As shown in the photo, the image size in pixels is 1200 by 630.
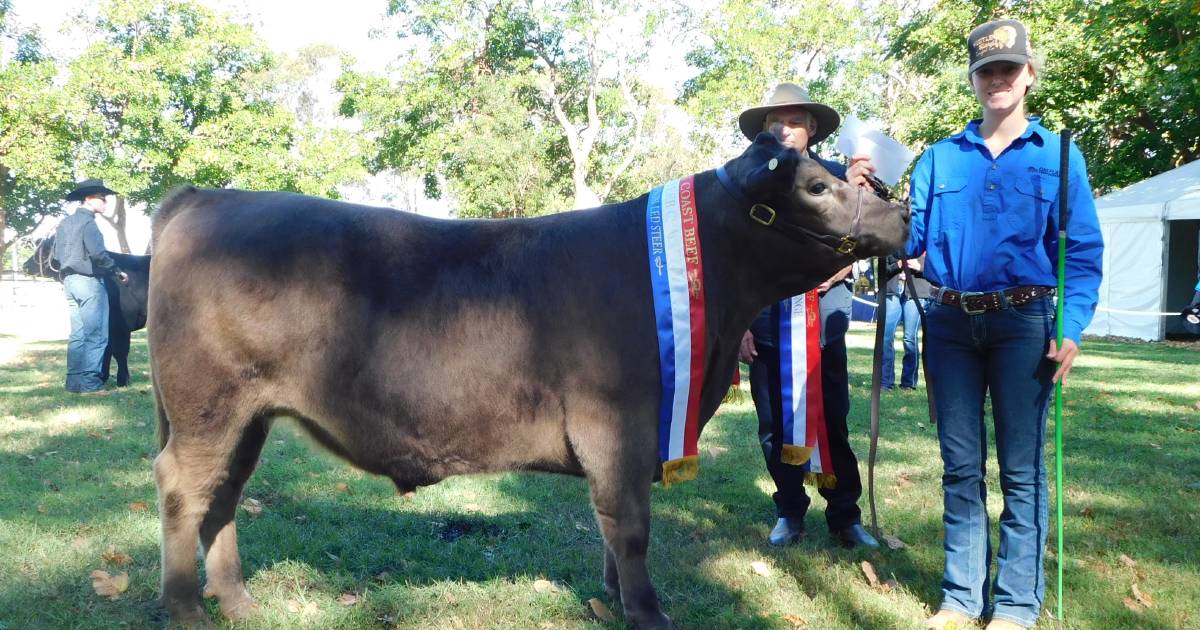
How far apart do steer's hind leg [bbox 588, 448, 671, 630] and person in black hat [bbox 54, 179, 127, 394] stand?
27.1 feet

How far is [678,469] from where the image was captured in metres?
3.62

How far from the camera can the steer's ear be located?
3.41 metres

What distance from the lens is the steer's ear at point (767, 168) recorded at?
3406mm

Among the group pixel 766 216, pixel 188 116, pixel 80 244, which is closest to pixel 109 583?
pixel 766 216

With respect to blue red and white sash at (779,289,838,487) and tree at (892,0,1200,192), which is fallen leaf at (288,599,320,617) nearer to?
blue red and white sash at (779,289,838,487)

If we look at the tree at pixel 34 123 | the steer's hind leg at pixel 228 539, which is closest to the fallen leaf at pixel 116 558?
the steer's hind leg at pixel 228 539

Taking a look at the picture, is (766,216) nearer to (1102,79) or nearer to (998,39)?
(998,39)

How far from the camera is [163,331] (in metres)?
3.39

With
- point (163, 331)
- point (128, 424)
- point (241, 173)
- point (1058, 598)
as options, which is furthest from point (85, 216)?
point (241, 173)

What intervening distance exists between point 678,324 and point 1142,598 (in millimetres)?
2655

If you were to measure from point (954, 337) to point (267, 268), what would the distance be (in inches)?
117

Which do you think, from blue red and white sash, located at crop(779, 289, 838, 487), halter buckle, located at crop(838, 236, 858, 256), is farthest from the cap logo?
blue red and white sash, located at crop(779, 289, 838, 487)

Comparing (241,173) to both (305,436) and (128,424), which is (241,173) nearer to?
(128,424)

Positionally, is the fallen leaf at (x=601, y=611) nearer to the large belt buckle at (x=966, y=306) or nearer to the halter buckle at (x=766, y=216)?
the halter buckle at (x=766, y=216)
